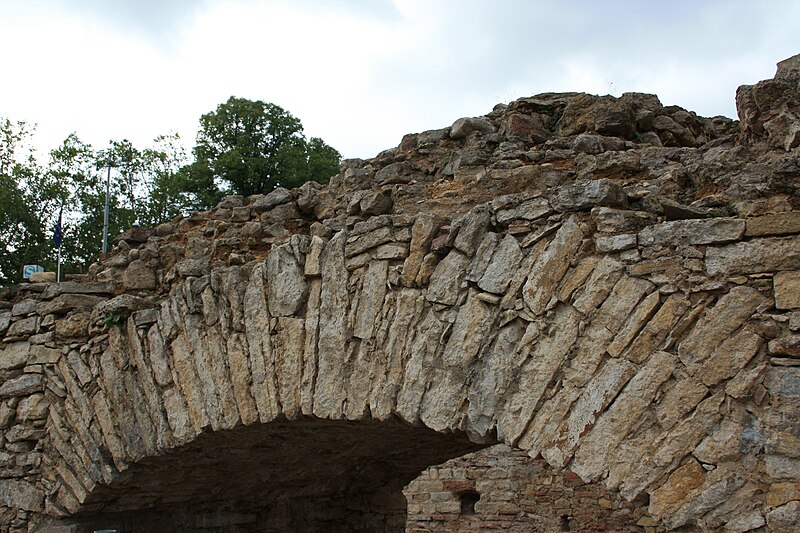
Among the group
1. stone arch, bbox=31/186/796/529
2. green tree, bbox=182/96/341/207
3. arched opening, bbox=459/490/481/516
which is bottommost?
arched opening, bbox=459/490/481/516

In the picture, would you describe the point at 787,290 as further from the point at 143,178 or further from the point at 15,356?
the point at 143,178

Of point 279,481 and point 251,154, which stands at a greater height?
point 251,154

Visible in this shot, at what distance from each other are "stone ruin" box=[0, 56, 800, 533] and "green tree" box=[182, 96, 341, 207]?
9.39 m

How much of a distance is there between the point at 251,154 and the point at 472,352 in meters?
12.4

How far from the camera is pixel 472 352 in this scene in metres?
3.16

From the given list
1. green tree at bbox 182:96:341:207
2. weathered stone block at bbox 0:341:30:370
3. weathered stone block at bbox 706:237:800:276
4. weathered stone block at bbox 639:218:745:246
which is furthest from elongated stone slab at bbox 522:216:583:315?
green tree at bbox 182:96:341:207

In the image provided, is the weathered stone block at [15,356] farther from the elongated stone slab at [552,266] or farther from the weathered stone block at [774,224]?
the weathered stone block at [774,224]

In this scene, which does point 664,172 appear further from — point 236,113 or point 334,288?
point 236,113

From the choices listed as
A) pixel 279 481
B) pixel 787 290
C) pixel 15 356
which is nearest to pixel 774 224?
pixel 787 290

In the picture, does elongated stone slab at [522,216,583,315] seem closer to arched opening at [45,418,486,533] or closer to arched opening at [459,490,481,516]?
arched opening at [45,418,486,533]

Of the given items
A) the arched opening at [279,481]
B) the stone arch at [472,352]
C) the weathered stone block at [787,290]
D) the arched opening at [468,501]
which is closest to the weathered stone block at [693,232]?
the stone arch at [472,352]

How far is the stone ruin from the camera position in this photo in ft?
8.50

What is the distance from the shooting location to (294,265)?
3896 mm

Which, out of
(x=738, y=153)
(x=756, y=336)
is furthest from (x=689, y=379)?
(x=738, y=153)
